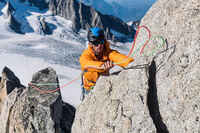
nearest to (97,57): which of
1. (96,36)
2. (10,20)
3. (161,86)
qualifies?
(96,36)

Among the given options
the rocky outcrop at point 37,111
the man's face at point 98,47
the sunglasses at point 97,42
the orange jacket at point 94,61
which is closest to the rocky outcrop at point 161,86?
the orange jacket at point 94,61

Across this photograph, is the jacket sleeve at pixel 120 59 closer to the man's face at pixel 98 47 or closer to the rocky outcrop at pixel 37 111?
the man's face at pixel 98 47

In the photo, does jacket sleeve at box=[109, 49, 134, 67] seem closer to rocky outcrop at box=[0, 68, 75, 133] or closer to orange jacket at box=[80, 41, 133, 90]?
orange jacket at box=[80, 41, 133, 90]

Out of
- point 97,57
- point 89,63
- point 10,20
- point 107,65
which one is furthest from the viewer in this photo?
point 10,20

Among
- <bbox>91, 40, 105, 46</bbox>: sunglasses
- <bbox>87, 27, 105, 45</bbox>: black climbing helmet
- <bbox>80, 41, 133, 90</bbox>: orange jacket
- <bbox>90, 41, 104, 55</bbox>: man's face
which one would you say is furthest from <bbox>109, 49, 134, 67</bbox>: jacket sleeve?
<bbox>87, 27, 105, 45</bbox>: black climbing helmet

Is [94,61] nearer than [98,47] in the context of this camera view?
Yes

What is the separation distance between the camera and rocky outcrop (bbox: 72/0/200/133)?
5.20 metres

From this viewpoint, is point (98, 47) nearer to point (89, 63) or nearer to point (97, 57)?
point (97, 57)

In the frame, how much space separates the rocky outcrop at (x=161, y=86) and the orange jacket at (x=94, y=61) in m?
0.36

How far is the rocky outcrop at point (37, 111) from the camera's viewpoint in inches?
392

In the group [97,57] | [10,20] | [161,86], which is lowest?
[161,86]

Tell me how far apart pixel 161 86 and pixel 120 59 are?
1532 millimetres

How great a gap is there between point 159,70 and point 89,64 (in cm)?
217

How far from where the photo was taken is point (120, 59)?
6.58m
